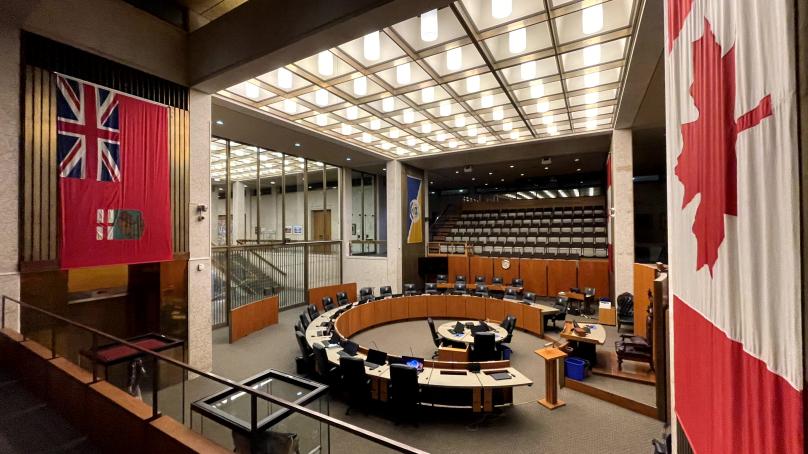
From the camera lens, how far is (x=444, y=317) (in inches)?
Result: 464

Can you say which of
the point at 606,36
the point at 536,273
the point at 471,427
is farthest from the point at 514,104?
the point at 536,273

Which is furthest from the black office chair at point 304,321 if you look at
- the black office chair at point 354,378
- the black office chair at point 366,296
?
the black office chair at point 354,378

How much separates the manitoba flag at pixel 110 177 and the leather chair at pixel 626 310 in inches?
442

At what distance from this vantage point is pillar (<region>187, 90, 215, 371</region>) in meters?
6.56

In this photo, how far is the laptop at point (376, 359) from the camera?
6.00 m

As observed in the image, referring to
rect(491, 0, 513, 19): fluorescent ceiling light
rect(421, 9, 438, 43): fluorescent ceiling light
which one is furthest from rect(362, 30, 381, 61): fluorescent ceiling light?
rect(491, 0, 513, 19): fluorescent ceiling light

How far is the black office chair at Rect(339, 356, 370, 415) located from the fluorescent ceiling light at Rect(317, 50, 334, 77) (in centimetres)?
540

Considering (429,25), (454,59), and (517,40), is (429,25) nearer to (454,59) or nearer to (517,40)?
(454,59)

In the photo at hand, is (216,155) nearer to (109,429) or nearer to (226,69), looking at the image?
(226,69)

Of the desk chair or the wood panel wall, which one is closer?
the wood panel wall

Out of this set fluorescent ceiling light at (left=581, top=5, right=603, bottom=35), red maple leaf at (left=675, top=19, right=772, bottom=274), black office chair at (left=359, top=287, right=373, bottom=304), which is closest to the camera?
red maple leaf at (left=675, top=19, right=772, bottom=274)

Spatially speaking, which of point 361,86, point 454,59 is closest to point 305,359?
point 361,86

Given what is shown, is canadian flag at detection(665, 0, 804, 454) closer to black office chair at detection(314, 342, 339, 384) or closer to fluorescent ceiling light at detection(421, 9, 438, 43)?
fluorescent ceiling light at detection(421, 9, 438, 43)

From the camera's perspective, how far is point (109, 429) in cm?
352
